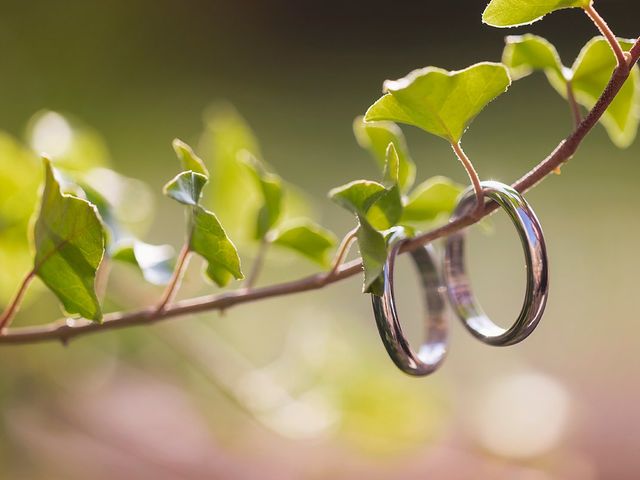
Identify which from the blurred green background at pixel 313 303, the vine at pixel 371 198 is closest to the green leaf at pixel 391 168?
the vine at pixel 371 198

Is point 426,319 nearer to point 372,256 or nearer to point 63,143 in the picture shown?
point 372,256

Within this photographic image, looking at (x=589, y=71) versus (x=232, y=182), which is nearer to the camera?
(x=589, y=71)

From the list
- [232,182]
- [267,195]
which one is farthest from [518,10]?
[232,182]

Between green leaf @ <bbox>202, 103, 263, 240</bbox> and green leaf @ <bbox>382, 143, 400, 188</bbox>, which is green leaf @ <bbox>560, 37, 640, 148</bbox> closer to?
green leaf @ <bbox>382, 143, 400, 188</bbox>

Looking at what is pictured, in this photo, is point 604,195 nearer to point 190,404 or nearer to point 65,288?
point 190,404

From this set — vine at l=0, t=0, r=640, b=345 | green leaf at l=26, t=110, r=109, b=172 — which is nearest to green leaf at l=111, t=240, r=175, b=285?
vine at l=0, t=0, r=640, b=345

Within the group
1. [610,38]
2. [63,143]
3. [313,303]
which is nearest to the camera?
[610,38]
